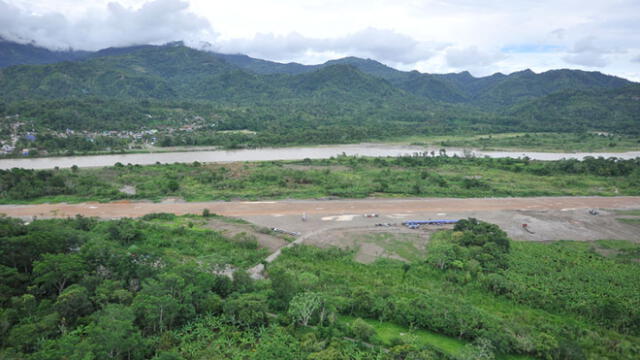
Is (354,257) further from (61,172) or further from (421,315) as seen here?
(61,172)

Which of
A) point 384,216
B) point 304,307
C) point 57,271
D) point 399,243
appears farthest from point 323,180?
point 57,271

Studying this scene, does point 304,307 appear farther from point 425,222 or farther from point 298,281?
point 425,222

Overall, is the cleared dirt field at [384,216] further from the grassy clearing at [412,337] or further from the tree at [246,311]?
the tree at [246,311]

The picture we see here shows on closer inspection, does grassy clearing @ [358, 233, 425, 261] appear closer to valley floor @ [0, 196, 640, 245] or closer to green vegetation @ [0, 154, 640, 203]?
valley floor @ [0, 196, 640, 245]

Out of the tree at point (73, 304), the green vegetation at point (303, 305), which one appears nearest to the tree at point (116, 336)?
the green vegetation at point (303, 305)

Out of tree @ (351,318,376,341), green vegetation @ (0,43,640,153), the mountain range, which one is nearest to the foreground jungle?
tree @ (351,318,376,341)

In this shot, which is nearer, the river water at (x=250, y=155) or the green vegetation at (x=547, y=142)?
the river water at (x=250, y=155)

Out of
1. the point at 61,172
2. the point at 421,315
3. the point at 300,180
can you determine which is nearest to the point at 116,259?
the point at 421,315
